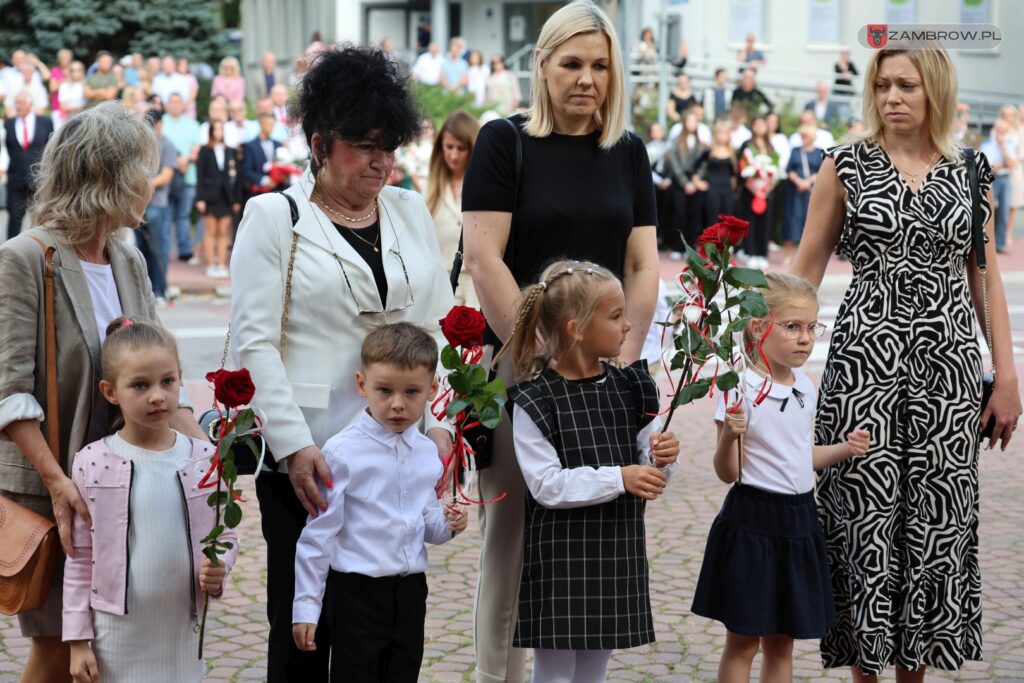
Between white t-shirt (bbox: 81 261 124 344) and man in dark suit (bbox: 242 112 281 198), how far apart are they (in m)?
14.1

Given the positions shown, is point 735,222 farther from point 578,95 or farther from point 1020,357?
point 1020,357

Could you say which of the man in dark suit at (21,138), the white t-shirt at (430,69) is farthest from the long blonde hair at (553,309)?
the white t-shirt at (430,69)

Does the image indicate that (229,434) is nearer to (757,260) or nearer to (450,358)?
(450,358)

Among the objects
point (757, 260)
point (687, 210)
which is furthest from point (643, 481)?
point (757, 260)

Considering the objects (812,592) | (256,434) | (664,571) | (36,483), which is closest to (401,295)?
(256,434)

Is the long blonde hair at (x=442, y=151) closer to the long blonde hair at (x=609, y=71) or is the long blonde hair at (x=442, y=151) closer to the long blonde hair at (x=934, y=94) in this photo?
the long blonde hair at (x=934, y=94)

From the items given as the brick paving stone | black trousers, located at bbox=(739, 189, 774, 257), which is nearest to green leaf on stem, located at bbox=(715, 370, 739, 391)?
the brick paving stone

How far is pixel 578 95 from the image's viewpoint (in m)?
4.06

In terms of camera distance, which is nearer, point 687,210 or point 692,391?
point 692,391

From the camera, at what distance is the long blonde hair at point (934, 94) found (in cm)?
442

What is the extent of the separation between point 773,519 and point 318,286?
1.60m

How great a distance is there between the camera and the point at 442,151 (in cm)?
796

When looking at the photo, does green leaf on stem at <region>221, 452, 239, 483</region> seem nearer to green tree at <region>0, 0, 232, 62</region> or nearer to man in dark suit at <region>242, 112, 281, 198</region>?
man in dark suit at <region>242, 112, 281, 198</region>

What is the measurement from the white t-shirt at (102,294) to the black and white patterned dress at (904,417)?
2287 millimetres
